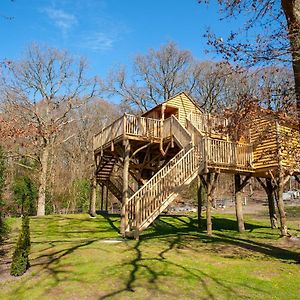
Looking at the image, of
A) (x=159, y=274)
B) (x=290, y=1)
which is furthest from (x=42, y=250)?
(x=290, y=1)

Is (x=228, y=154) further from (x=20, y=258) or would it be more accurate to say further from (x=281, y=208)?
(x=20, y=258)

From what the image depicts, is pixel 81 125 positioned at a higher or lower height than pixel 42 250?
higher

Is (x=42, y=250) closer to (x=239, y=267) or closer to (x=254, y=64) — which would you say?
(x=239, y=267)

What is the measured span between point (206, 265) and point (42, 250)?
208 inches

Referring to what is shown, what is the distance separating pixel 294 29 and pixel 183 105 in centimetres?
1382

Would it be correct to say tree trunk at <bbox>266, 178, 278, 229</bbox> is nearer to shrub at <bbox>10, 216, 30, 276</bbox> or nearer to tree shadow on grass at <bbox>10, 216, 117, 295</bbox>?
tree shadow on grass at <bbox>10, 216, 117, 295</bbox>

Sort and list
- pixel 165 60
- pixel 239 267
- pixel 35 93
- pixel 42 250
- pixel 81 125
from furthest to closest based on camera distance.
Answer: pixel 81 125 → pixel 165 60 → pixel 35 93 → pixel 42 250 → pixel 239 267

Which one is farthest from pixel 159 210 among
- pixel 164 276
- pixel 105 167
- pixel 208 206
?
pixel 105 167

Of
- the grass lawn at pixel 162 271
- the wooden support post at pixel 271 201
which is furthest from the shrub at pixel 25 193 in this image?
the wooden support post at pixel 271 201

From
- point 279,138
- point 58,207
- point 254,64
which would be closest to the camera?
point 254,64

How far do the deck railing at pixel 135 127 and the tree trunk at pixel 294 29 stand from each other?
9.54m

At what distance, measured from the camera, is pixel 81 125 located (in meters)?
40.5

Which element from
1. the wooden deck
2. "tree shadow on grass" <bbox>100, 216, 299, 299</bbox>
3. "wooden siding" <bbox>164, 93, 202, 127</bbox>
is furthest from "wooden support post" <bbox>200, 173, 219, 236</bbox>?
"wooden siding" <bbox>164, 93, 202, 127</bbox>

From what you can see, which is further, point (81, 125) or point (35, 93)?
point (81, 125)
